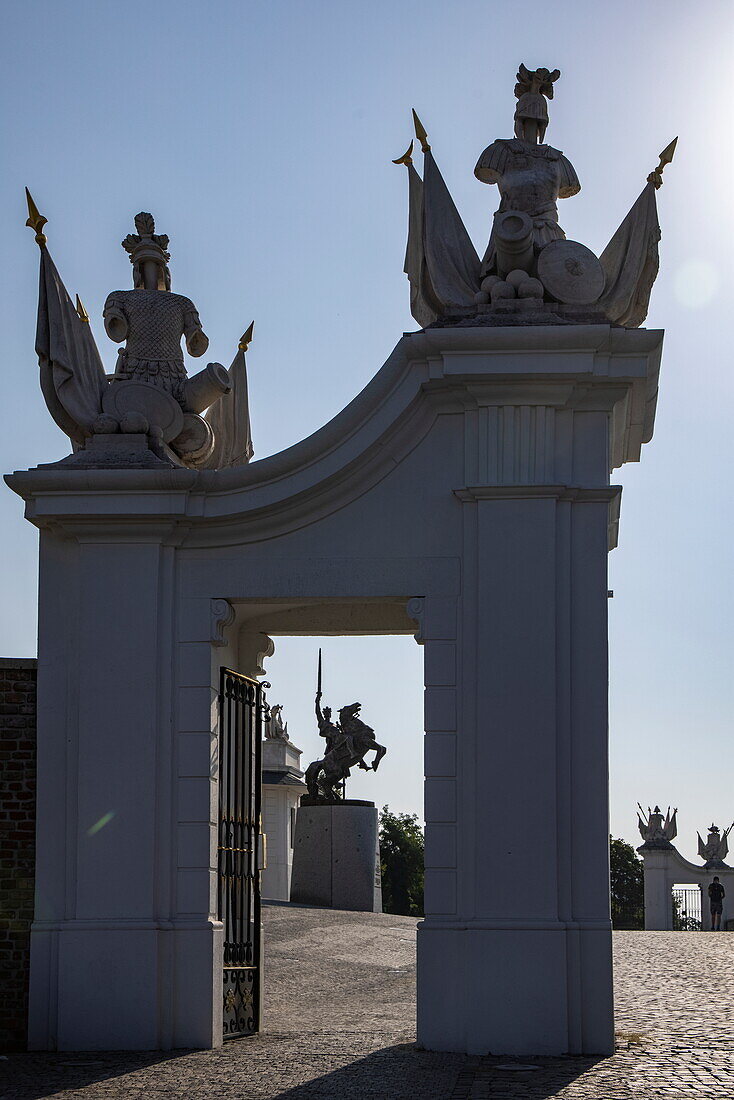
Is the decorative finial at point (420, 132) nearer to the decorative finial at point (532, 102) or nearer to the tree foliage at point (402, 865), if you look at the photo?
the decorative finial at point (532, 102)

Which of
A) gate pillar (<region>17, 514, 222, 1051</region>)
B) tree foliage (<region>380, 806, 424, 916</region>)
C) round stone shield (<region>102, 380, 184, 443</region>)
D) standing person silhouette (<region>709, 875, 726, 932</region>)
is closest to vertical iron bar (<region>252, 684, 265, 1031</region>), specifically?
gate pillar (<region>17, 514, 222, 1051</region>)

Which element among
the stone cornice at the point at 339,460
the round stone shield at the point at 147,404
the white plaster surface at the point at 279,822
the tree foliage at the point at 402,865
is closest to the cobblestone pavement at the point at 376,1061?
the stone cornice at the point at 339,460

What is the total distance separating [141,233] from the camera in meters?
13.6

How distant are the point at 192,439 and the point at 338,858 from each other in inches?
424

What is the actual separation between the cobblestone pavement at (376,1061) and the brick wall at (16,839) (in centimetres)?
53

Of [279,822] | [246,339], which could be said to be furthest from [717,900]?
[246,339]

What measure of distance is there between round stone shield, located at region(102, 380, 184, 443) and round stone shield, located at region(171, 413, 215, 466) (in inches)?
4.4

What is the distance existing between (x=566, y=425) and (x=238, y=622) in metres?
3.36

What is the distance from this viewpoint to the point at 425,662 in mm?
12188

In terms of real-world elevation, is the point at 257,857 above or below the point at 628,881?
above

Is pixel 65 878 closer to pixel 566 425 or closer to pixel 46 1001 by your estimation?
pixel 46 1001

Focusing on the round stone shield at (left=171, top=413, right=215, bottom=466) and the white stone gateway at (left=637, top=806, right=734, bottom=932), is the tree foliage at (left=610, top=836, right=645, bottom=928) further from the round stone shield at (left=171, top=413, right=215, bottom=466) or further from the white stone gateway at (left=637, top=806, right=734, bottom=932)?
the round stone shield at (left=171, top=413, right=215, bottom=466)

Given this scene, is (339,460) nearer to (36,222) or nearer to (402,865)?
(36,222)

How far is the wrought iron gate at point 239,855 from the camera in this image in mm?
12531
